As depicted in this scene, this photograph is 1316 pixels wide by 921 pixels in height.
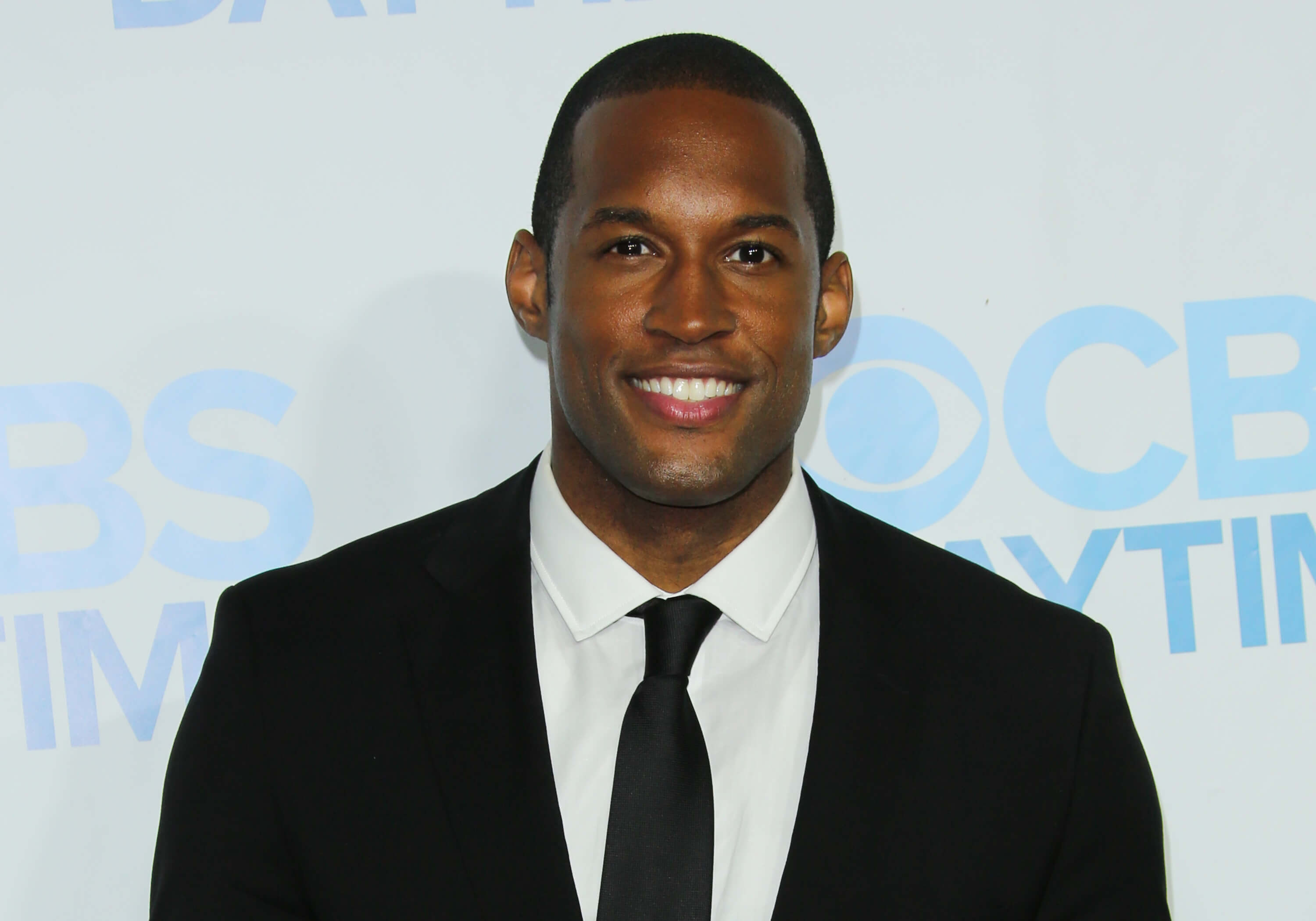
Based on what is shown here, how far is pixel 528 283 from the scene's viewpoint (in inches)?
73.7

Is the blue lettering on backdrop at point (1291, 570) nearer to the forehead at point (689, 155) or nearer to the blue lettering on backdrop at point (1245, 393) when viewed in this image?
the blue lettering on backdrop at point (1245, 393)

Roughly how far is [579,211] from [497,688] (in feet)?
1.95

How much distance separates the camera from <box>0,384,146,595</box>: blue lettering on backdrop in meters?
2.17

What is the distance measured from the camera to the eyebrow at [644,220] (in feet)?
5.52

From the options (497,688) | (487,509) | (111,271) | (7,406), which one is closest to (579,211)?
(487,509)

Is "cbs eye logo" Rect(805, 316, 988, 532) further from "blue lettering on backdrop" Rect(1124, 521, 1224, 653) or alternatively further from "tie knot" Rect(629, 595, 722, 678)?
"tie knot" Rect(629, 595, 722, 678)

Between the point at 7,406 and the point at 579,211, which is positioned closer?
the point at 579,211

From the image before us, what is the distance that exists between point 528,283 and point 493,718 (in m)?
0.59

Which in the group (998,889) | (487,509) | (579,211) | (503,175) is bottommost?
(998,889)

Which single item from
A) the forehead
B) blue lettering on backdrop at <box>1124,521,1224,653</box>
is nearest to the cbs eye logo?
blue lettering on backdrop at <box>1124,521,1224,653</box>

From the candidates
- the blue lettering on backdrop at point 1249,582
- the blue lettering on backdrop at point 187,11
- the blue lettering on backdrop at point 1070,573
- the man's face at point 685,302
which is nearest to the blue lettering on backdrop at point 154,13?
the blue lettering on backdrop at point 187,11

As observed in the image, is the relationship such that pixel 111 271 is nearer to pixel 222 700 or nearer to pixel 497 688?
pixel 222 700

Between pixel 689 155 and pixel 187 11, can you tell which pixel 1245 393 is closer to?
pixel 689 155

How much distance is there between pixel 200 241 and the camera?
218cm
